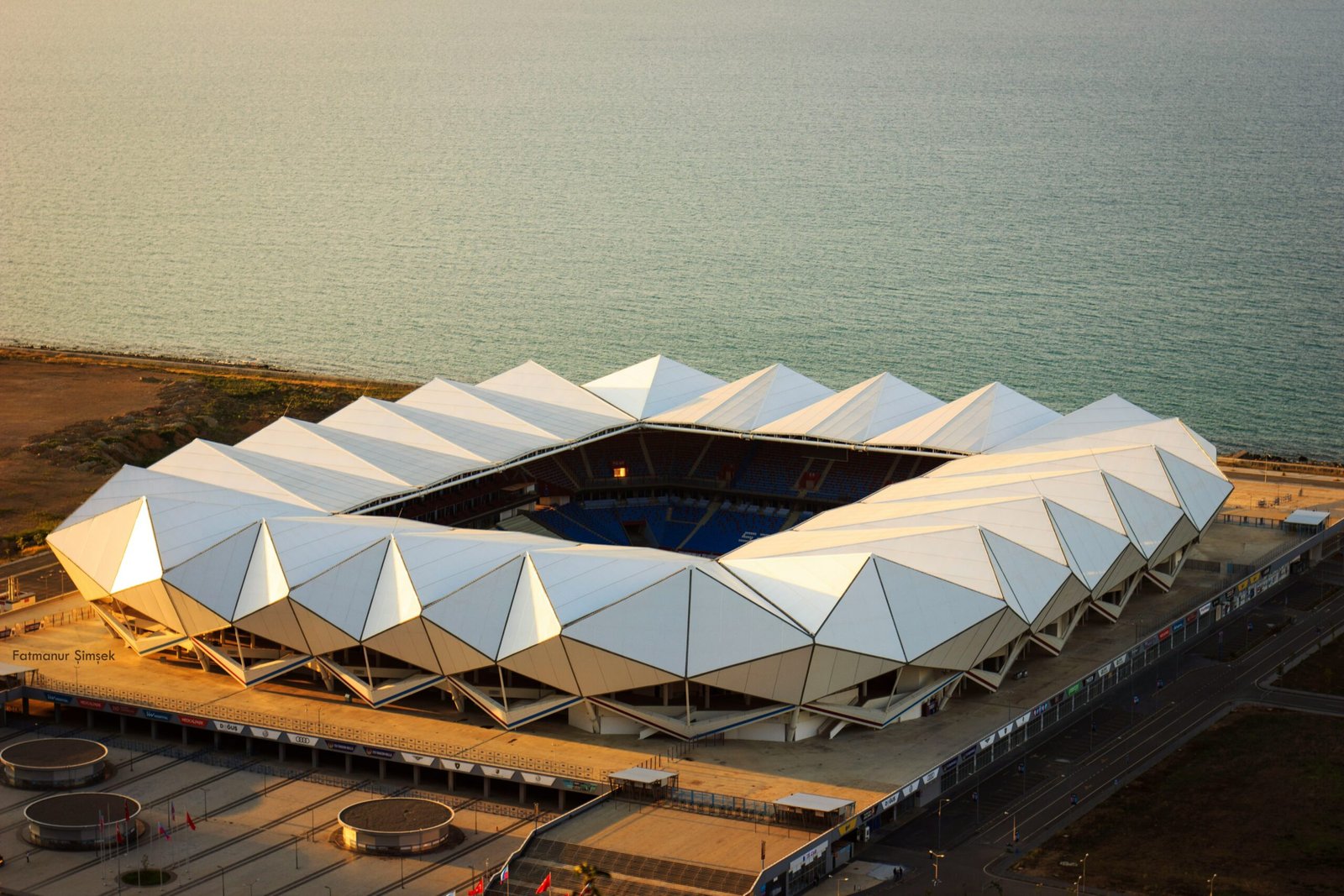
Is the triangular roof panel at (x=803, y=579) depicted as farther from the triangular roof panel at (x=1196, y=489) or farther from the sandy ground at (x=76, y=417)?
the sandy ground at (x=76, y=417)

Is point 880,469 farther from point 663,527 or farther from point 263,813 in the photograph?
point 263,813

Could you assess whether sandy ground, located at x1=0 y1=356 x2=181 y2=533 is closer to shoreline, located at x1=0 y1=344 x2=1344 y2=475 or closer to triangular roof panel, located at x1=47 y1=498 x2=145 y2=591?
shoreline, located at x1=0 y1=344 x2=1344 y2=475

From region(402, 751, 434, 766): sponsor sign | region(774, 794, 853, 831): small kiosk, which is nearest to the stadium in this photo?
region(402, 751, 434, 766): sponsor sign

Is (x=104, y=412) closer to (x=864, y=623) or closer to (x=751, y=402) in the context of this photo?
(x=751, y=402)

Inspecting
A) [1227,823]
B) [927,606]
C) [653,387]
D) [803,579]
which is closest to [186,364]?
[653,387]

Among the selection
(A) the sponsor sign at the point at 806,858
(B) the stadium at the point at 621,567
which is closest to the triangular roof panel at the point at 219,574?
(B) the stadium at the point at 621,567
